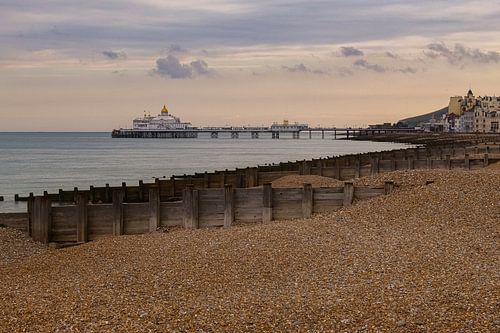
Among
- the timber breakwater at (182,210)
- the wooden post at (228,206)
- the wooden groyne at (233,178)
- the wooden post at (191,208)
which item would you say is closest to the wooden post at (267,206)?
the timber breakwater at (182,210)

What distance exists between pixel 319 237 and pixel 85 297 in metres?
5.56

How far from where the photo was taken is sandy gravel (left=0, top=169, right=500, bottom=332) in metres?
9.02

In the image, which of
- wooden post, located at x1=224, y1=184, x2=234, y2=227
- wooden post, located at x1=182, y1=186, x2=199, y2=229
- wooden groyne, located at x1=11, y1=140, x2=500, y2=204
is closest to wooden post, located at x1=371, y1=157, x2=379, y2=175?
wooden groyne, located at x1=11, y1=140, x2=500, y2=204

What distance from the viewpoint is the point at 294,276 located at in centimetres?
1173

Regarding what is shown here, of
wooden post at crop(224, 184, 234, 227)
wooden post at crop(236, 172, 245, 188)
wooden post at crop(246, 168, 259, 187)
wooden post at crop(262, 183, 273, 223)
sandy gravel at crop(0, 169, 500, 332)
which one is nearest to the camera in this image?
sandy gravel at crop(0, 169, 500, 332)

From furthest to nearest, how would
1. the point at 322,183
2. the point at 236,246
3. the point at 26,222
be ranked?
the point at 322,183, the point at 26,222, the point at 236,246

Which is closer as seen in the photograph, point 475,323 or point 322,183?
point 475,323

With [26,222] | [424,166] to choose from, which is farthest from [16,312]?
[424,166]

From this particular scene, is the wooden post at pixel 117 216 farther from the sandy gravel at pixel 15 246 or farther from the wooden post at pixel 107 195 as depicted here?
the wooden post at pixel 107 195

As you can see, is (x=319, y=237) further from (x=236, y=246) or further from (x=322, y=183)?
(x=322, y=183)

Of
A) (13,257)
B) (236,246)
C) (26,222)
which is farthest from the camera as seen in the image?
(26,222)

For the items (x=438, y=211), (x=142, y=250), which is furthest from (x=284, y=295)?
(x=438, y=211)

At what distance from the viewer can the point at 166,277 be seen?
39.8 feet

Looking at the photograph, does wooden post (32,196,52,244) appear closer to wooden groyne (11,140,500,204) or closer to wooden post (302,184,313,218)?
wooden groyne (11,140,500,204)
